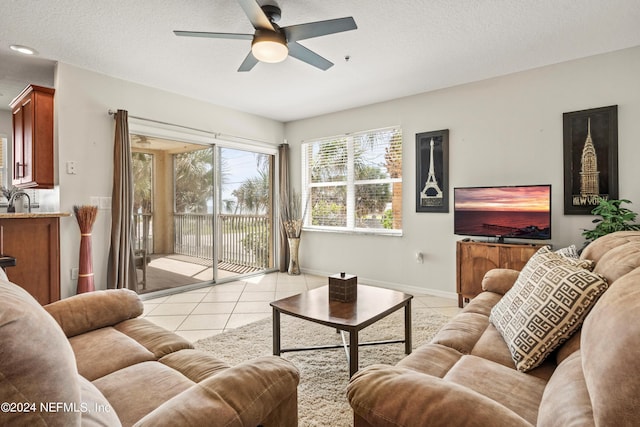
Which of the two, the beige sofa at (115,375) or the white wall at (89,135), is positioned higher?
the white wall at (89,135)

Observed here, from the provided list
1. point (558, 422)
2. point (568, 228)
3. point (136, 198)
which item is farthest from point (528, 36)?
point (136, 198)

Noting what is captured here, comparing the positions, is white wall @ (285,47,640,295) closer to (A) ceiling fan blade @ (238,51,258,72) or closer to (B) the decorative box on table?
(B) the decorative box on table

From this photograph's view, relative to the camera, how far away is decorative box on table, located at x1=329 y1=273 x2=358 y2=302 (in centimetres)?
228

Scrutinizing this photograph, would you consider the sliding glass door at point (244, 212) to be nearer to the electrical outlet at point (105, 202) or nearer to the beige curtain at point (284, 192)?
the beige curtain at point (284, 192)

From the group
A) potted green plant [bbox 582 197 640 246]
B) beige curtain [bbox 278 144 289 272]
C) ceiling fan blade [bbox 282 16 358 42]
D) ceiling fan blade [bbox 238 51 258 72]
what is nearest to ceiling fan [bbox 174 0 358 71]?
ceiling fan blade [bbox 282 16 358 42]

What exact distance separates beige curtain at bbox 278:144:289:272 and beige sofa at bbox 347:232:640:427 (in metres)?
4.03

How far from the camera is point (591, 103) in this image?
3.06 meters

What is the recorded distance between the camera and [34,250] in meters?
2.86

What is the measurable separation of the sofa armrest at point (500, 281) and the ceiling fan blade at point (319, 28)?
1936mm

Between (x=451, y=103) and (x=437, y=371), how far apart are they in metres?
3.39

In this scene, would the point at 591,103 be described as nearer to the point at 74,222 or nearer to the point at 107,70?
the point at 107,70

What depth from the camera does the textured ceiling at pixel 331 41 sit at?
230cm

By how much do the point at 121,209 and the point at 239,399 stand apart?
10.7 ft

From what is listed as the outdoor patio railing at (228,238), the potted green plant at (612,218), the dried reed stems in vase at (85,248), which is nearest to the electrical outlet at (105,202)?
the dried reed stems in vase at (85,248)
